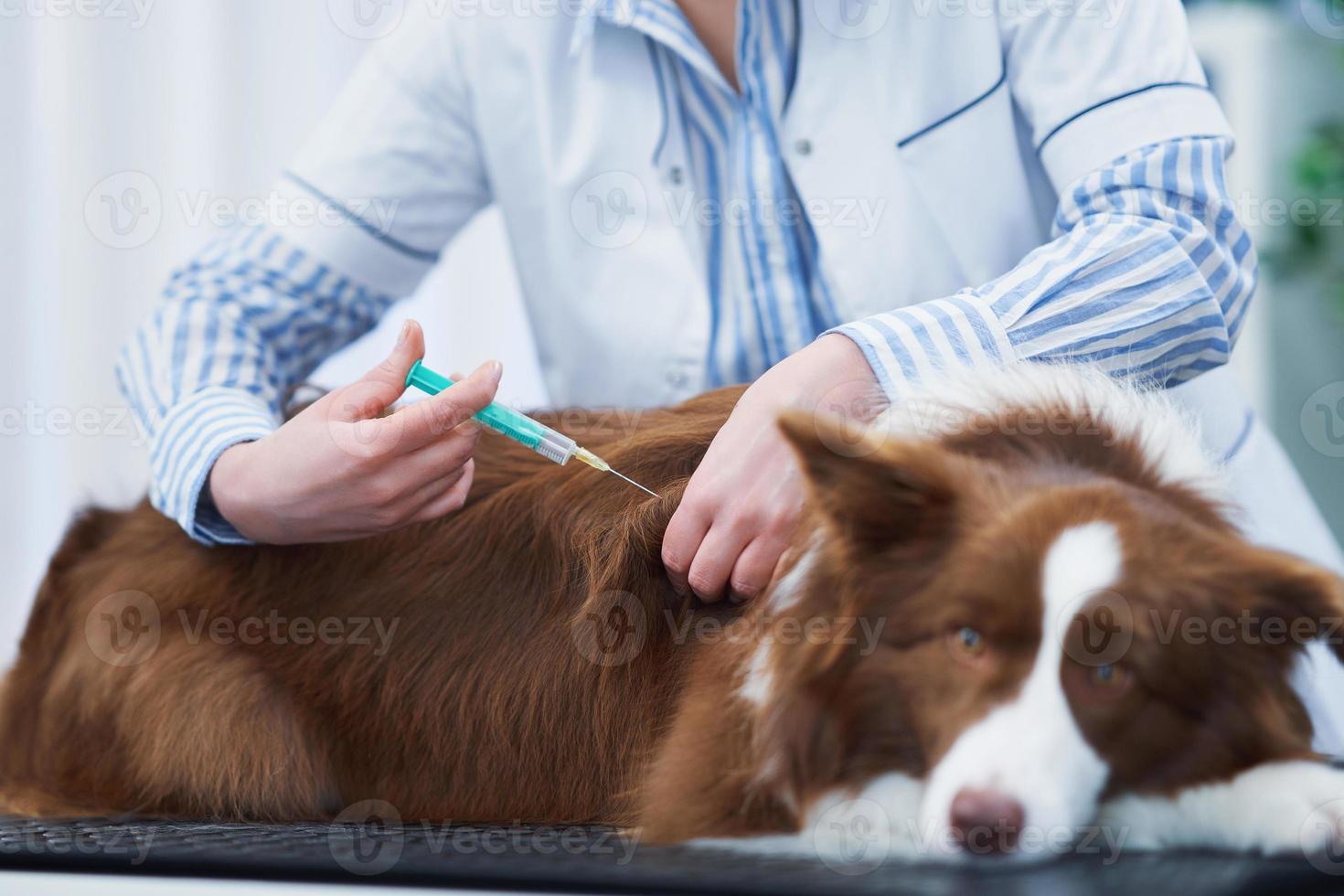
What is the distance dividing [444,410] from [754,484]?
0.88 ft

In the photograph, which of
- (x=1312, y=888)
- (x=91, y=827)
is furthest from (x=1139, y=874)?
(x=91, y=827)

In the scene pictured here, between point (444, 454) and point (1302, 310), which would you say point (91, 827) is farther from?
point (1302, 310)

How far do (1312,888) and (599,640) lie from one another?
561mm

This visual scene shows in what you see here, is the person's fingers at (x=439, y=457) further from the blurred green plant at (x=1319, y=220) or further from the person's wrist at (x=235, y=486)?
the blurred green plant at (x=1319, y=220)

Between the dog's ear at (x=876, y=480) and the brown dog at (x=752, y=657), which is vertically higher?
the dog's ear at (x=876, y=480)

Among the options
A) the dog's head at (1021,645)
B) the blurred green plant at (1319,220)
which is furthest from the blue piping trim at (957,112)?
the blurred green plant at (1319,220)

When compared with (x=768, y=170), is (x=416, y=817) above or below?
below

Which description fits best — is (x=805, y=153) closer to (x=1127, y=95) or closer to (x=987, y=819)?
(x=1127, y=95)

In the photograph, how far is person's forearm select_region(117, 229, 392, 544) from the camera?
1.15 meters

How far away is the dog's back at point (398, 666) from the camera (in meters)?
1.03

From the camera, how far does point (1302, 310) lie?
3.88m

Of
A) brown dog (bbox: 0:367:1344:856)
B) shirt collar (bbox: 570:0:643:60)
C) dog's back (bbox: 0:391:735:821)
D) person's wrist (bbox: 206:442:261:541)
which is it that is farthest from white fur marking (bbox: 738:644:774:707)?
shirt collar (bbox: 570:0:643:60)

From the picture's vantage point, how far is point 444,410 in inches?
37.8

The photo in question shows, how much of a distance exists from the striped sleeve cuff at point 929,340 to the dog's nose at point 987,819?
0.35 m
